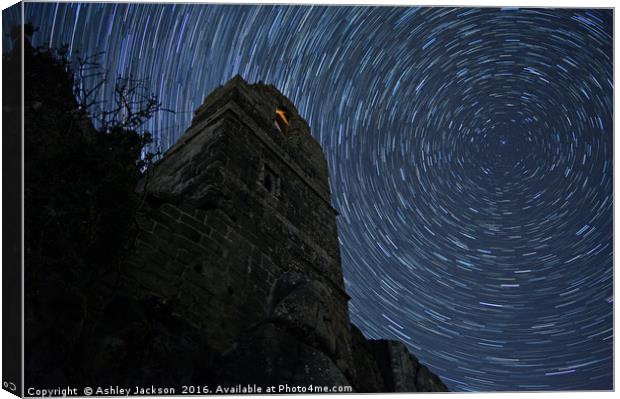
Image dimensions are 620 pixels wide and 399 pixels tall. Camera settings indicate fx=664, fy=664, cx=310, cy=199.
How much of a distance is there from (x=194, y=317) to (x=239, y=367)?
0.63 meters

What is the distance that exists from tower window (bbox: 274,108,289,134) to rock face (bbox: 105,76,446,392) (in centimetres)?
38

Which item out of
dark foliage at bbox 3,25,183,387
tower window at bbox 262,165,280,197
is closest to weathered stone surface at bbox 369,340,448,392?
tower window at bbox 262,165,280,197

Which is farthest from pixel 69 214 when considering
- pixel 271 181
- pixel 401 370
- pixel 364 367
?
pixel 401 370

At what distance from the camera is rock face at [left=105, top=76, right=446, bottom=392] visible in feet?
20.7

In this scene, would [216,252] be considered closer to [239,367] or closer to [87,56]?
[239,367]

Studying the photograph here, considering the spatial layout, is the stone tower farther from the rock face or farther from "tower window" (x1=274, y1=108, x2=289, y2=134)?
"tower window" (x1=274, y1=108, x2=289, y2=134)

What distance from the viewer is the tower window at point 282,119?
1057 centimetres

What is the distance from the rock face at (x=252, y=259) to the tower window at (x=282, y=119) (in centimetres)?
38

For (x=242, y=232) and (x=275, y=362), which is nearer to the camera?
(x=275, y=362)

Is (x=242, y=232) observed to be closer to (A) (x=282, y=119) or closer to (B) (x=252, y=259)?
(B) (x=252, y=259)

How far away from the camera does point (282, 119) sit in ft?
35.3

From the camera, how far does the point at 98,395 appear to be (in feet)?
18.5

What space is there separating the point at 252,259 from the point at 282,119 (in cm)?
393

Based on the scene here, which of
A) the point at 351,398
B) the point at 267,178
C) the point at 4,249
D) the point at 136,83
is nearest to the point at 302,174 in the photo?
the point at 267,178
